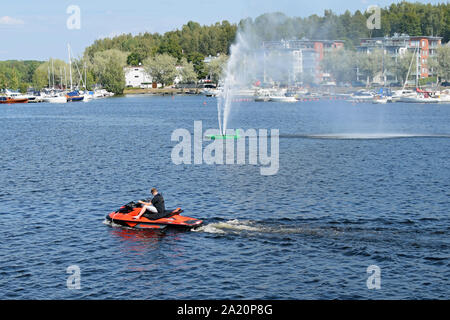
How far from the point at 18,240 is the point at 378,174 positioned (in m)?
41.4

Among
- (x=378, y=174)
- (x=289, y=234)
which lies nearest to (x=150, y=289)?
(x=289, y=234)

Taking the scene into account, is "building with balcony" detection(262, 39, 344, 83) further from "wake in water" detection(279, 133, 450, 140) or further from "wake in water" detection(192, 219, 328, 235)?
"wake in water" detection(192, 219, 328, 235)

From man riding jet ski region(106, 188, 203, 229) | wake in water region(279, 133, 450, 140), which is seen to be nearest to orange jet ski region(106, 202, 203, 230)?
man riding jet ski region(106, 188, 203, 229)

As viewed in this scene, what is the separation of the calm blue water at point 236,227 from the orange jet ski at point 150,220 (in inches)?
28.1

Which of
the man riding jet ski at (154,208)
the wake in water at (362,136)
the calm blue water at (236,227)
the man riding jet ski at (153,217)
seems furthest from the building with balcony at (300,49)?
the man riding jet ski at (154,208)

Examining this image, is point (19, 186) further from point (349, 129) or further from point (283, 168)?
point (349, 129)

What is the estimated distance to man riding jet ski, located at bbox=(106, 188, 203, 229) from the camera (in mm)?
42062

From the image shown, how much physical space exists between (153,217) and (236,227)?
594 centimetres

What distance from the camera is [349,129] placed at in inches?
4719

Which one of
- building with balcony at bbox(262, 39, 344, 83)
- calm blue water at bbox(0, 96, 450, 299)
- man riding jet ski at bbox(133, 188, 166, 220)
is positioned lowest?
calm blue water at bbox(0, 96, 450, 299)

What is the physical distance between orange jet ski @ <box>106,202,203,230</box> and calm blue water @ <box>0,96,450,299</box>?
0.71 meters

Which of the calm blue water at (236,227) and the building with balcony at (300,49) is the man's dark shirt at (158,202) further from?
the building with balcony at (300,49)

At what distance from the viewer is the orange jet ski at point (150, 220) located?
42031 mm

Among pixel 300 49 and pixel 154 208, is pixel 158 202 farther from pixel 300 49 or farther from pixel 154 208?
pixel 300 49
